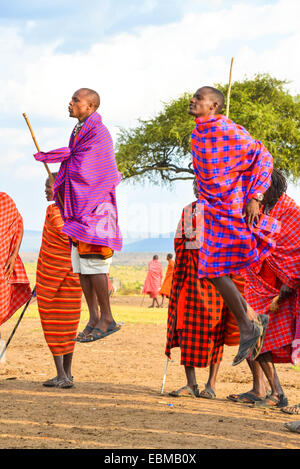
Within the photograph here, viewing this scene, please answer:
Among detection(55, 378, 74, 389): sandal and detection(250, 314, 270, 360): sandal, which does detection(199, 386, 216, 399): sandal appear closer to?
Result: detection(55, 378, 74, 389): sandal

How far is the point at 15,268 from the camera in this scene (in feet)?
27.5

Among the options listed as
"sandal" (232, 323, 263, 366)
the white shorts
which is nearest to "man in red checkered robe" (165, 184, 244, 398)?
the white shorts

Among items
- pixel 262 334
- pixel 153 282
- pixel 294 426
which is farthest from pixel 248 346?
pixel 153 282

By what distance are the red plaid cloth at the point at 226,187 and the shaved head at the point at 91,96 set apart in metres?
1.35

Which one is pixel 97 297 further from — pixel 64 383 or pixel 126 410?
pixel 64 383

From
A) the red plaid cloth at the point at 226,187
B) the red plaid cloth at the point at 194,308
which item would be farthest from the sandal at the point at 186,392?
the red plaid cloth at the point at 226,187

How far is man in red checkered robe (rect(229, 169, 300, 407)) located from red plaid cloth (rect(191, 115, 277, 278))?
1.38m

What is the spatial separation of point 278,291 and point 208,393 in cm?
148

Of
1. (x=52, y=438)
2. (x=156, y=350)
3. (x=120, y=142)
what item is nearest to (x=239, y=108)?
(x=120, y=142)

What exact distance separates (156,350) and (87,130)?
6558 millimetres

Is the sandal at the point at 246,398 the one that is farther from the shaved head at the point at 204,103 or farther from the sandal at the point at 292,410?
the shaved head at the point at 204,103

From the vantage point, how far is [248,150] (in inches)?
212

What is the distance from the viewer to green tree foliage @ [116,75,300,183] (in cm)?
2819
